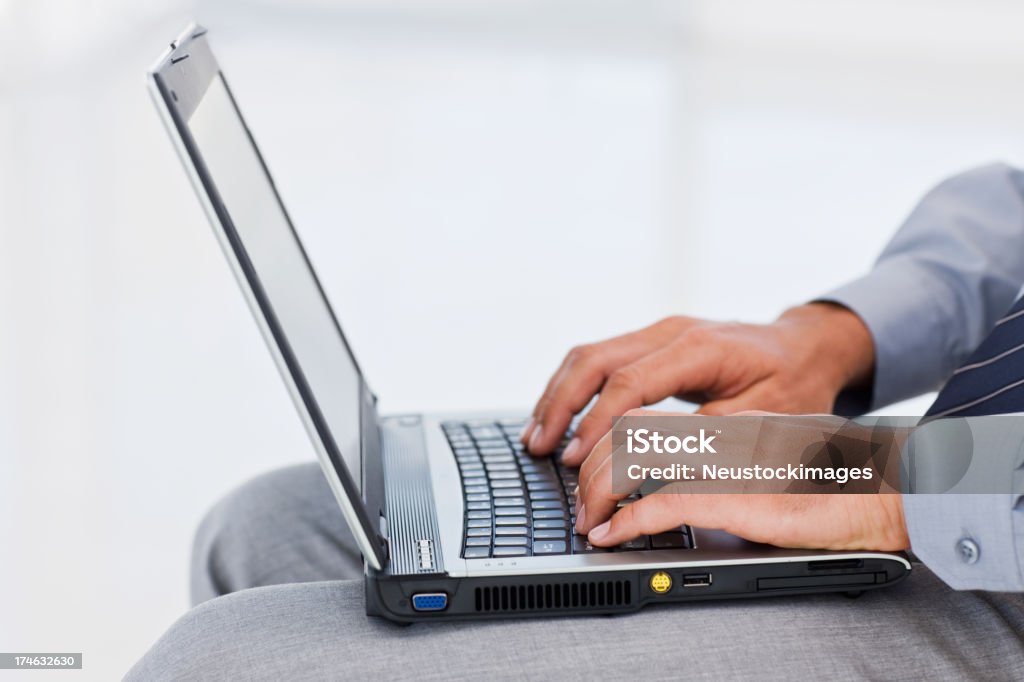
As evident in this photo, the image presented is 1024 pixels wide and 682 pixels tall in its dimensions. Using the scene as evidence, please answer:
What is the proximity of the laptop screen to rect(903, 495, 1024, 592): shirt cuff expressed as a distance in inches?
14.6

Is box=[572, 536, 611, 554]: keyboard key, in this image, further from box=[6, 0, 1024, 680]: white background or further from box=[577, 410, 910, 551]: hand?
box=[6, 0, 1024, 680]: white background

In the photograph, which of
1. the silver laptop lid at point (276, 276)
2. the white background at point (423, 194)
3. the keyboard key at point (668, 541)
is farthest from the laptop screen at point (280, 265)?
the white background at point (423, 194)

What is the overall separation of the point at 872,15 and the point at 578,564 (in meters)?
3.08

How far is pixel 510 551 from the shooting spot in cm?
71

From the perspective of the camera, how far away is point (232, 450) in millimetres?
2154

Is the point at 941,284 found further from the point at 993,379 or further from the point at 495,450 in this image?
the point at 495,450

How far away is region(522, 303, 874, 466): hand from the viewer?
92cm

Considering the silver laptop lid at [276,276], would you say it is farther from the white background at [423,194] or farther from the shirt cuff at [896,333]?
the white background at [423,194]

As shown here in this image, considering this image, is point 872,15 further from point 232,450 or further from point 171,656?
point 171,656

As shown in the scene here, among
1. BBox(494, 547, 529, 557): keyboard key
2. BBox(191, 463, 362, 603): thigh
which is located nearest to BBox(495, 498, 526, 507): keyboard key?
BBox(494, 547, 529, 557): keyboard key

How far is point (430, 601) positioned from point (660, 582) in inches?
5.7

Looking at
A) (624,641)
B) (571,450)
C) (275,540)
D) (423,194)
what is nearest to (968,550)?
(624,641)

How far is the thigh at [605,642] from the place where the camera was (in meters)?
0.63

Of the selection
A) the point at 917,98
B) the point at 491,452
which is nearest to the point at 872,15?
the point at 917,98
